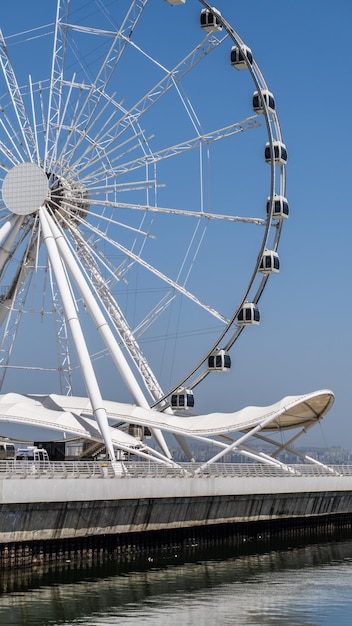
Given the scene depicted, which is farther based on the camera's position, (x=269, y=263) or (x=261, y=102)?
(x=261, y=102)

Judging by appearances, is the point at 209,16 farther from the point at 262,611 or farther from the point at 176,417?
the point at 262,611

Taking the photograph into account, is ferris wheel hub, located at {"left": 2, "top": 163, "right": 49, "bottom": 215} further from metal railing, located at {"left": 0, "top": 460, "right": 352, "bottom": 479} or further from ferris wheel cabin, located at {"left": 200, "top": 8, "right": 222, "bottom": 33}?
metal railing, located at {"left": 0, "top": 460, "right": 352, "bottom": 479}

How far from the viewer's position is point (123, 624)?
1513 inches

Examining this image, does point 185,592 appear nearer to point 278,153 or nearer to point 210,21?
point 278,153

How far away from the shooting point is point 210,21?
65.8 metres

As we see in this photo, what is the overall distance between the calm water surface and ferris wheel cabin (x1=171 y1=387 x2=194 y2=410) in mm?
10846

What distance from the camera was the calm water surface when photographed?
39.7 metres

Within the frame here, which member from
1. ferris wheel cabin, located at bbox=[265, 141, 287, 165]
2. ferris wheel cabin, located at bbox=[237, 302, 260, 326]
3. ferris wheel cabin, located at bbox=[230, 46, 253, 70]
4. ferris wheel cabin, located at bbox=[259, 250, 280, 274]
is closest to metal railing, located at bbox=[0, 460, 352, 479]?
ferris wheel cabin, located at bbox=[237, 302, 260, 326]

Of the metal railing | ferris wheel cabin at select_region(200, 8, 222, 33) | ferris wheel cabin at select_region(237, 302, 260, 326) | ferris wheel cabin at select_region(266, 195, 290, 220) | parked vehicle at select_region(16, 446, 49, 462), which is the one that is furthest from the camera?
ferris wheel cabin at select_region(266, 195, 290, 220)

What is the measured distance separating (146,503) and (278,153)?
23.7 m

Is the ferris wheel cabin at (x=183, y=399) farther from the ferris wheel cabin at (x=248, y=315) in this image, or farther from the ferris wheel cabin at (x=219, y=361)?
the ferris wheel cabin at (x=248, y=315)

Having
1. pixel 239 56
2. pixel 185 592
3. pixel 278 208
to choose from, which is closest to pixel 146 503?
pixel 185 592

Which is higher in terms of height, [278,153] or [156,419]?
[278,153]

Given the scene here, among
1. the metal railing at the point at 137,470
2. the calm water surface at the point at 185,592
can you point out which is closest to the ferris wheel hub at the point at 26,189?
the metal railing at the point at 137,470
